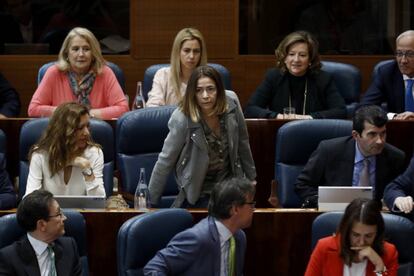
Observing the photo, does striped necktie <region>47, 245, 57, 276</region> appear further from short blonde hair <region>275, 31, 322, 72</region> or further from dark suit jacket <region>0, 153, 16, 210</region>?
short blonde hair <region>275, 31, 322, 72</region>

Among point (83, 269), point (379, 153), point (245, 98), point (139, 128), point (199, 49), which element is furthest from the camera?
point (245, 98)

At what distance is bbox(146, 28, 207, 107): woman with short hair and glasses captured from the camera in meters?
6.73

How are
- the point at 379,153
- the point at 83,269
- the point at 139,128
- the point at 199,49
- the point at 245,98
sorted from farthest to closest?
the point at 245,98, the point at 199,49, the point at 139,128, the point at 379,153, the point at 83,269

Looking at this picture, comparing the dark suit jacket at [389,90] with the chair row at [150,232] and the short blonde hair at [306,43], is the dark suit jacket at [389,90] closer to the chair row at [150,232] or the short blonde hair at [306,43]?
the short blonde hair at [306,43]

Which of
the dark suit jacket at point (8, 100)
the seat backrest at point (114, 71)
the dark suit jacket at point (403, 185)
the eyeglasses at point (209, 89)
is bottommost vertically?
the dark suit jacket at point (403, 185)

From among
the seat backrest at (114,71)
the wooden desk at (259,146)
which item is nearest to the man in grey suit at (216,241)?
the wooden desk at (259,146)

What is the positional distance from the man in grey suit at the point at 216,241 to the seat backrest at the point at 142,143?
1.35 meters

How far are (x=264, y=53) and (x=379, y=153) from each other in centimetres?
240

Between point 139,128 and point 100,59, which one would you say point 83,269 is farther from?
point 100,59

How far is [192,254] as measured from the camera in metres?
4.54

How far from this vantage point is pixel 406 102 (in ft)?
22.3

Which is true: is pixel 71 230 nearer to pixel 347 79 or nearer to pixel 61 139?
pixel 61 139

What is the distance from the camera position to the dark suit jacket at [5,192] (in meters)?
5.51

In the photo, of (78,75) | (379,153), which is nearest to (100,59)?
(78,75)
